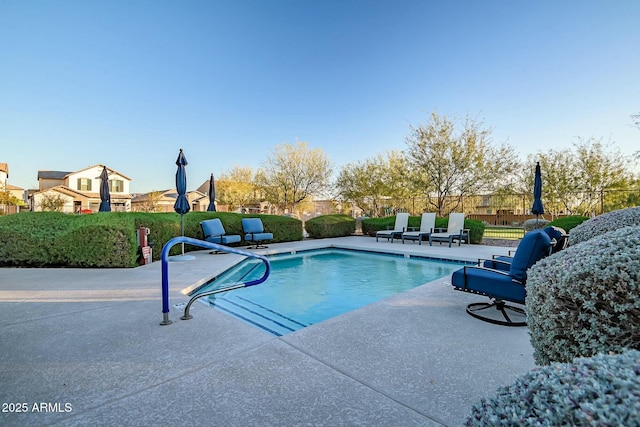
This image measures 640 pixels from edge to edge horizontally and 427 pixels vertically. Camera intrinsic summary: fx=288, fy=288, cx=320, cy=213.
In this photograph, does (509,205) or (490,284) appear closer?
(490,284)

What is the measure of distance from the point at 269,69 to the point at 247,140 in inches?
333

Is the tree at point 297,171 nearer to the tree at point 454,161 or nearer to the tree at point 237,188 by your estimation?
the tree at point 237,188

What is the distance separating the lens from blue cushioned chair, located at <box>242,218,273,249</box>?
9.96 metres

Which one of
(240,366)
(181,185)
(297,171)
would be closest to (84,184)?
(297,171)

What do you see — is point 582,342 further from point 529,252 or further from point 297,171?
point 297,171

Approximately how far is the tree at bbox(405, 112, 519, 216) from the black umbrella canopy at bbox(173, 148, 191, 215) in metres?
11.1

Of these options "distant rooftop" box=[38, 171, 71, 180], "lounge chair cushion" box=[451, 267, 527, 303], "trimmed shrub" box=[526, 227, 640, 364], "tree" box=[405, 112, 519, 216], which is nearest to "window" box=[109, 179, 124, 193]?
"distant rooftop" box=[38, 171, 71, 180]

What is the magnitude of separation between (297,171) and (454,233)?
1309cm

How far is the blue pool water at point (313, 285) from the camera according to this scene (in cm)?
429

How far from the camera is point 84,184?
3020 cm

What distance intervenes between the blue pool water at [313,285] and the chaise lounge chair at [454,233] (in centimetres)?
232

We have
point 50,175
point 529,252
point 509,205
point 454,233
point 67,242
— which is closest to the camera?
point 529,252

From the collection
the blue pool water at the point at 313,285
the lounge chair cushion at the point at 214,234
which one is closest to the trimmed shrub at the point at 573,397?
the blue pool water at the point at 313,285

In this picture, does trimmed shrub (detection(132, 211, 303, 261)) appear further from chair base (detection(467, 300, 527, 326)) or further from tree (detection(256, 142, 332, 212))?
tree (detection(256, 142, 332, 212))
